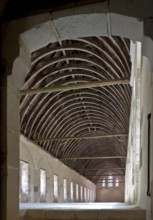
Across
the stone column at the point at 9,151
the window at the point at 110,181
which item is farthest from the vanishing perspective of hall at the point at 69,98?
the window at the point at 110,181

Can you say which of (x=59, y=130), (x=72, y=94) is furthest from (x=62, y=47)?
(x=59, y=130)

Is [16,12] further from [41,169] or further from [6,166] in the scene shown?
[41,169]

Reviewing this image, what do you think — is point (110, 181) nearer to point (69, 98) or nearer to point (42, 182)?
point (42, 182)

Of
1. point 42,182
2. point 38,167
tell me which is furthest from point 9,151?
point 42,182

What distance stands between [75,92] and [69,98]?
2.62 feet

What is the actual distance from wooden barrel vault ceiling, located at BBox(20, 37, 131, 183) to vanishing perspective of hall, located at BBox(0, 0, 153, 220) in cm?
4

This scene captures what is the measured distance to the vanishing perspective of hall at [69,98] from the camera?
361cm

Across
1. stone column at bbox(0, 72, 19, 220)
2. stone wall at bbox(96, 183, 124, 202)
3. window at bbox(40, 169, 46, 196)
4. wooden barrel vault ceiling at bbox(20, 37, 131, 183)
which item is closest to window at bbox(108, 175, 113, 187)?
stone wall at bbox(96, 183, 124, 202)

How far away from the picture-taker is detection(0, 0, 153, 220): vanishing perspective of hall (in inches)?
142

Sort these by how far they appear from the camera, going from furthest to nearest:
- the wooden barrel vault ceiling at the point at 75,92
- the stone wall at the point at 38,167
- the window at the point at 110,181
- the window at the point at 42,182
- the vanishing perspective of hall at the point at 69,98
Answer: the window at the point at 110,181
the window at the point at 42,182
the stone wall at the point at 38,167
the wooden barrel vault ceiling at the point at 75,92
the vanishing perspective of hall at the point at 69,98

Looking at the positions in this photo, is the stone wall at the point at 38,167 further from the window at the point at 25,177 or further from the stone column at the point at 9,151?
the stone column at the point at 9,151

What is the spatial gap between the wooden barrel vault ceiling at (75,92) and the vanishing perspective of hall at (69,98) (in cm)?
4

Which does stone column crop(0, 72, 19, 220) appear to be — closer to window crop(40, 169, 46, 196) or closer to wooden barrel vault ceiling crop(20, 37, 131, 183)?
wooden barrel vault ceiling crop(20, 37, 131, 183)

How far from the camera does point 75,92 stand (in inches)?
552
